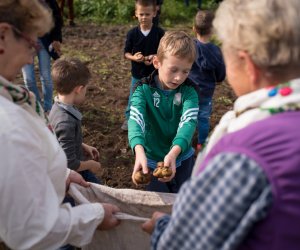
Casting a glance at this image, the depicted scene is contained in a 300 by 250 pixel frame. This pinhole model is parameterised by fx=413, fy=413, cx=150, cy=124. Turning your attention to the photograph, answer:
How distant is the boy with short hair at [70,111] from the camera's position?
257 cm

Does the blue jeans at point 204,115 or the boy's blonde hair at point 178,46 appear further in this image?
the blue jeans at point 204,115

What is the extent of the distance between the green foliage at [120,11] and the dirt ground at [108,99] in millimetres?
1133

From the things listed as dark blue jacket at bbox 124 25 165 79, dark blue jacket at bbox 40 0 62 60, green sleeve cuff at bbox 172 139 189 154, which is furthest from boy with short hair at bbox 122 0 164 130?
green sleeve cuff at bbox 172 139 189 154

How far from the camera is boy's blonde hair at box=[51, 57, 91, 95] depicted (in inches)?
106

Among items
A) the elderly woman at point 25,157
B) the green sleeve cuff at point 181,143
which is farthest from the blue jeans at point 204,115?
the elderly woman at point 25,157

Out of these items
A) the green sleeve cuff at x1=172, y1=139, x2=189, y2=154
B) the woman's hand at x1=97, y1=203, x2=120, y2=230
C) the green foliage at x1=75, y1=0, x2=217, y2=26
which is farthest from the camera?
the green foliage at x1=75, y1=0, x2=217, y2=26

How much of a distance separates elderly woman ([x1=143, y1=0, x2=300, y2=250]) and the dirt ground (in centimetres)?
269

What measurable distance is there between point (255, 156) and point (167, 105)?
159cm

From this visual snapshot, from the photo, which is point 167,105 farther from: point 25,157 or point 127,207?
point 25,157

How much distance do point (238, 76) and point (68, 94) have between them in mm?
1592

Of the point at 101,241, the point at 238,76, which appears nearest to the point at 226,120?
the point at 238,76

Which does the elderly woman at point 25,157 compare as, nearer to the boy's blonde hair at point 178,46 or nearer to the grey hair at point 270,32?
the grey hair at point 270,32

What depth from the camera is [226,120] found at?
1524mm

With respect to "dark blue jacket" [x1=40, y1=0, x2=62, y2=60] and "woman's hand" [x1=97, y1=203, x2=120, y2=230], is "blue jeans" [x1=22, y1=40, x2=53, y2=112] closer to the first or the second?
"dark blue jacket" [x1=40, y1=0, x2=62, y2=60]
